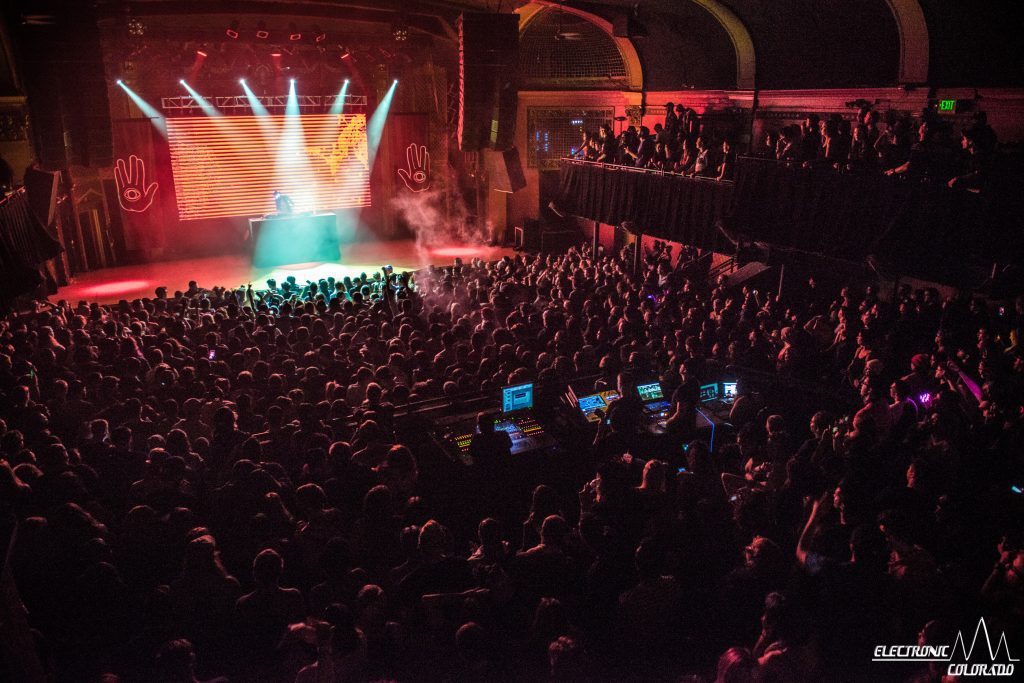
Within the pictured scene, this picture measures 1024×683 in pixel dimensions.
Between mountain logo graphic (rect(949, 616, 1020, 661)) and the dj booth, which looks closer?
mountain logo graphic (rect(949, 616, 1020, 661))

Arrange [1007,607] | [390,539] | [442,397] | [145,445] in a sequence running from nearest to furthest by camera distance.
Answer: [1007,607] < [390,539] < [145,445] < [442,397]

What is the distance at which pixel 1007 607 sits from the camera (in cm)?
325

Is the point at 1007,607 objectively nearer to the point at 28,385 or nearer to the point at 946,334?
the point at 946,334

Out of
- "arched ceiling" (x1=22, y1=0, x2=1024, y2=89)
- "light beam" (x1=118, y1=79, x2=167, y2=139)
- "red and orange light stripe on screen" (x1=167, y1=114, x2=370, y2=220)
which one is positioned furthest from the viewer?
"red and orange light stripe on screen" (x1=167, y1=114, x2=370, y2=220)

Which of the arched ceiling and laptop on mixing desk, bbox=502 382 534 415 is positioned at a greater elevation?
the arched ceiling

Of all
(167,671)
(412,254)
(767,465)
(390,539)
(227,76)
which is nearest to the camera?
(167,671)

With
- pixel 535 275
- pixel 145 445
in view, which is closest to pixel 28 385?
pixel 145 445

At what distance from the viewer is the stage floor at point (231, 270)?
49.0 ft

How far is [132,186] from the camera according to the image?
55.7 feet

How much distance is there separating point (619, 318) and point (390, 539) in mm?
5287

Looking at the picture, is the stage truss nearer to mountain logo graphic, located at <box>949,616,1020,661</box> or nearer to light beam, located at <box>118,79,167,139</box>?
light beam, located at <box>118,79,167,139</box>

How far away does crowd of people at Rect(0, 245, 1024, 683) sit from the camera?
3336 mm

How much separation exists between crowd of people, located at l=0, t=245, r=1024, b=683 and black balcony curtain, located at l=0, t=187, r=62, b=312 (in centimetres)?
65

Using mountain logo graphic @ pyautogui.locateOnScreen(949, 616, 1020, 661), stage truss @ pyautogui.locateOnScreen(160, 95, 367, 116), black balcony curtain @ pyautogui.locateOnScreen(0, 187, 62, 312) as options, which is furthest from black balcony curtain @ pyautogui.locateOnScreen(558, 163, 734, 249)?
black balcony curtain @ pyautogui.locateOnScreen(0, 187, 62, 312)
